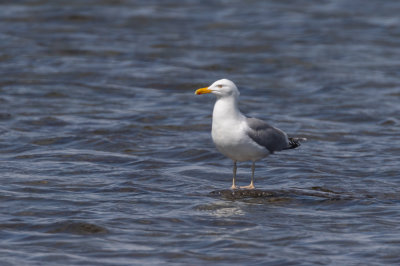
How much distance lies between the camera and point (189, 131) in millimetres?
12523

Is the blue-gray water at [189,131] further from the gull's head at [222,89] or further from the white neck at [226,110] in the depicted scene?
the gull's head at [222,89]

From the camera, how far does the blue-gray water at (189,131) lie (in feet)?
23.7

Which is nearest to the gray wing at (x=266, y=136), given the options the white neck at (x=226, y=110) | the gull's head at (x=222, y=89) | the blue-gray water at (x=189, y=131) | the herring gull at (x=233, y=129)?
the herring gull at (x=233, y=129)

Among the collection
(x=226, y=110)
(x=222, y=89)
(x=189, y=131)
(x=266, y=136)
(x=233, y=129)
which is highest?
(x=222, y=89)

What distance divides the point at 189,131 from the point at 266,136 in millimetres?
3690

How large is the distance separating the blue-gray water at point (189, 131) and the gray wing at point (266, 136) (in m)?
0.54

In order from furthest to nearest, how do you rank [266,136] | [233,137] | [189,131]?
[189,131], [266,136], [233,137]

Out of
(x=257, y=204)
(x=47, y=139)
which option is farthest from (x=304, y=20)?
(x=257, y=204)

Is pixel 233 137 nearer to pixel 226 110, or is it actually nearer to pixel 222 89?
pixel 226 110

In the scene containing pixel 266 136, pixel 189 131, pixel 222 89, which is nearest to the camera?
pixel 222 89

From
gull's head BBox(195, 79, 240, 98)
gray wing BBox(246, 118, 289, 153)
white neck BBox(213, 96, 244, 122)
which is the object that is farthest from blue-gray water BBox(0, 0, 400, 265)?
gull's head BBox(195, 79, 240, 98)

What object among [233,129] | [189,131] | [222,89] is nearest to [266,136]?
[233,129]

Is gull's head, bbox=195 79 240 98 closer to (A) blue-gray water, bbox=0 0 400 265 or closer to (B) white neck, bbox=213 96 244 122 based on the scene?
(B) white neck, bbox=213 96 244 122

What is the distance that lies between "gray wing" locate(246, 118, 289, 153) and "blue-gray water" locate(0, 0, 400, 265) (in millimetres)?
539
